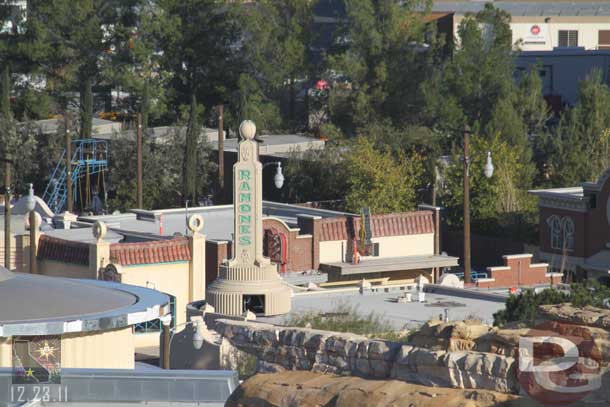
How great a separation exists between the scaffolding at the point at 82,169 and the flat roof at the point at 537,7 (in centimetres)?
4632

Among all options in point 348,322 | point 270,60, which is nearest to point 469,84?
point 270,60

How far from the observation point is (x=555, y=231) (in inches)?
2229

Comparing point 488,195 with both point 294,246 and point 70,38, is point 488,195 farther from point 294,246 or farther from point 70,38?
point 70,38

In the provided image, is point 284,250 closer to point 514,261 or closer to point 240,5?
point 514,261

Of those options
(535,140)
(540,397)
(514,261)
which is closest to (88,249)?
(514,261)

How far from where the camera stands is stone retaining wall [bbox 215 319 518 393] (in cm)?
1705

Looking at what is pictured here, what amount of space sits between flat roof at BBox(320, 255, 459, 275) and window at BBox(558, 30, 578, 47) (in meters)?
65.1

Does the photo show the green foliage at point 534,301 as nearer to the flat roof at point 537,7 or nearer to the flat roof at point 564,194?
the flat roof at point 564,194

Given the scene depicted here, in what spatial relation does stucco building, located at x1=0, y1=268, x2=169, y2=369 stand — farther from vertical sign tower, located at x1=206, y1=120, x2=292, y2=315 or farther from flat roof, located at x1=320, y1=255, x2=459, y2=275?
flat roof, located at x1=320, y1=255, x2=459, y2=275

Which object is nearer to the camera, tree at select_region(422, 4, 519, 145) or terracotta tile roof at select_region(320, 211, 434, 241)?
terracotta tile roof at select_region(320, 211, 434, 241)

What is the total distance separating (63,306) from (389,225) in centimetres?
2946

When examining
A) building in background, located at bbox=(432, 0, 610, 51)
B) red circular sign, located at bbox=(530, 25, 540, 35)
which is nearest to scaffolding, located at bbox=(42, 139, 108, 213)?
building in background, located at bbox=(432, 0, 610, 51)

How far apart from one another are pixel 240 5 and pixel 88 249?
1797 inches

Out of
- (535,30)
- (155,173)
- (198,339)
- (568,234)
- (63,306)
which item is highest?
(535,30)
